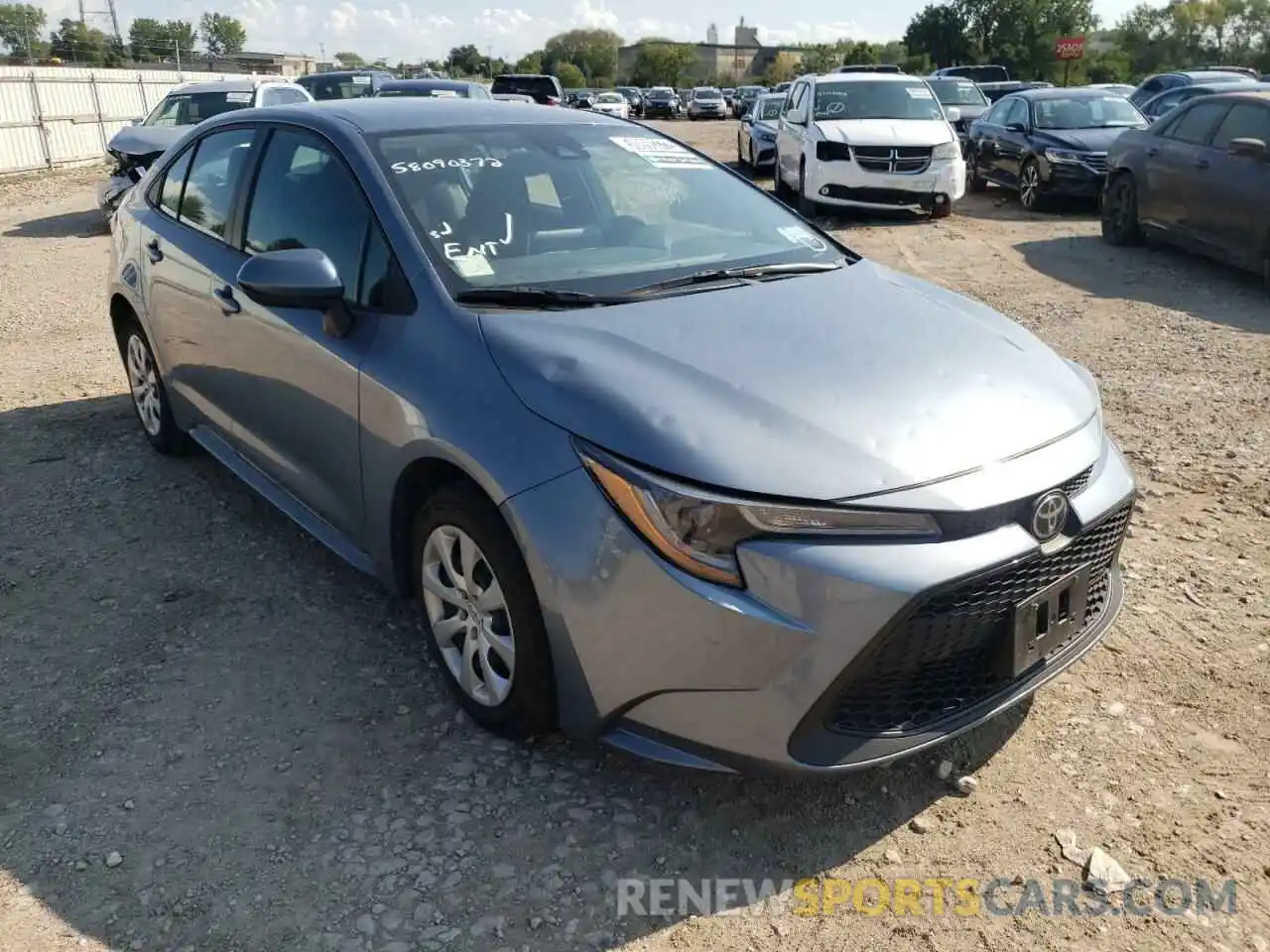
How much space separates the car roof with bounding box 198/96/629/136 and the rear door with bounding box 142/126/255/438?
300 millimetres

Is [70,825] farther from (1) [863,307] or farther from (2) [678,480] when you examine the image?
(1) [863,307]

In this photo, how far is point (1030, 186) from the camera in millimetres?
13594

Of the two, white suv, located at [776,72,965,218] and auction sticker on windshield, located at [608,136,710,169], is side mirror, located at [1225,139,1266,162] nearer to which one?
white suv, located at [776,72,965,218]

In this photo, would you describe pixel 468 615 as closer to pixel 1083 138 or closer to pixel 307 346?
pixel 307 346

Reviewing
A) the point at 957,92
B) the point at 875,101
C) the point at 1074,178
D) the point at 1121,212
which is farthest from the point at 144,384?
the point at 957,92

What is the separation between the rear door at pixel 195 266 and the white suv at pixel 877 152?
→ 9067 millimetres

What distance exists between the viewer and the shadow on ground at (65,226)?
1316 centimetres

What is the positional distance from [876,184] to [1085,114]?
352 cm

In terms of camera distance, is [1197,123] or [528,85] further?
[528,85]

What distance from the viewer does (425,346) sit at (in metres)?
2.97

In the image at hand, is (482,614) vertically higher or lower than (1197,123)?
lower

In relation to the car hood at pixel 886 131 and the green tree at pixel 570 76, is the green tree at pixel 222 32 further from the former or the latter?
the car hood at pixel 886 131

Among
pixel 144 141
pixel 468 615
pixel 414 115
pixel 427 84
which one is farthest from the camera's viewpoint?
pixel 427 84

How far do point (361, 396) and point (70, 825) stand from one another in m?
1.37
